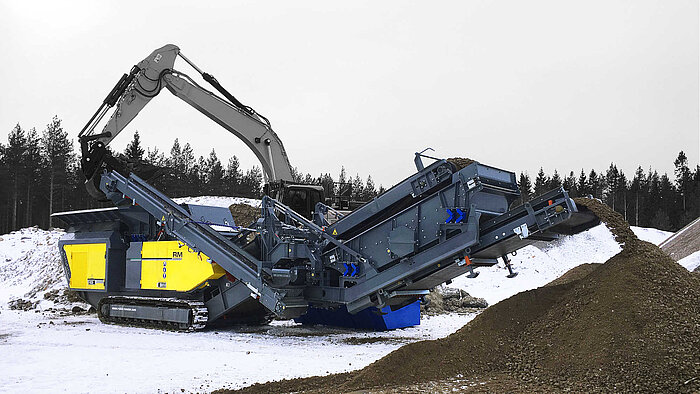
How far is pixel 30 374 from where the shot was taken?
6.45 meters

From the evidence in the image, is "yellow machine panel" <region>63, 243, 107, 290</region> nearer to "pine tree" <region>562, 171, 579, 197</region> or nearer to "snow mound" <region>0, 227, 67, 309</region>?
"snow mound" <region>0, 227, 67, 309</region>

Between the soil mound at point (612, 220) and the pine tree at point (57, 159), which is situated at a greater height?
the pine tree at point (57, 159)

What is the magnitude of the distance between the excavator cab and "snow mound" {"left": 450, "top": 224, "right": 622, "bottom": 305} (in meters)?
6.40

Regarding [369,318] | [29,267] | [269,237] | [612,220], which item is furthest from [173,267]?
[29,267]

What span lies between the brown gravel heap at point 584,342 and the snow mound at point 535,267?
31.5 feet

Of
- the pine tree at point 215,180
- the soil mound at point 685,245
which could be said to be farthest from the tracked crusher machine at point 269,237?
the pine tree at point 215,180

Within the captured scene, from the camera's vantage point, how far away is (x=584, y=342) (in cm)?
546

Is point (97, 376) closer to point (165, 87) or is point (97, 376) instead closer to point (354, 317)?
point (354, 317)

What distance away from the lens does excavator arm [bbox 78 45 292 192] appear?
11.9 m

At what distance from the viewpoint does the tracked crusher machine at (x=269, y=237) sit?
8297 mm

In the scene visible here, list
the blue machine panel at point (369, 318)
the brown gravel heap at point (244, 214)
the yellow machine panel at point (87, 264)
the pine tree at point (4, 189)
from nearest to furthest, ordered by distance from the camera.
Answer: the blue machine panel at point (369, 318) < the yellow machine panel at point (87, 264) < the brown gravel heap at point (244, 214) < the pine tree at point (4, 189)

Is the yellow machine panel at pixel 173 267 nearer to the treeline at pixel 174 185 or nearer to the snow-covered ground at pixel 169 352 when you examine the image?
the snow-covered ground at pixel 169 352

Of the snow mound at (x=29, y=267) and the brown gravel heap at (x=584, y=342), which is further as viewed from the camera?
the snow mound at (x=29, y=267)

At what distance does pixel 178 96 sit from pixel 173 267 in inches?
167
